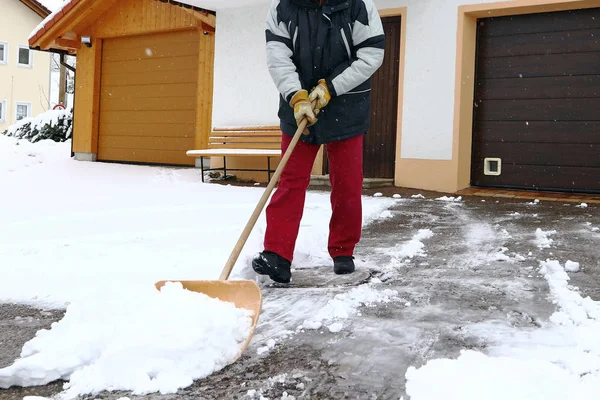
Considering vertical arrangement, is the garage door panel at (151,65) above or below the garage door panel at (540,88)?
above

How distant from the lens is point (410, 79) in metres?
8.00

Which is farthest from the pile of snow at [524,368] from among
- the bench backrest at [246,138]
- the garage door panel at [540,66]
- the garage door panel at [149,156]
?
the garage door panel at [149,156]

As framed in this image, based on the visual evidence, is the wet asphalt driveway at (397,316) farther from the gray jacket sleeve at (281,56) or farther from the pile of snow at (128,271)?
the gray jacket sleeve at (281,56)

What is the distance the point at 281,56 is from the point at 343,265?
1064 millimetres

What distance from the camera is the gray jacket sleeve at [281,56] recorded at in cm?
292

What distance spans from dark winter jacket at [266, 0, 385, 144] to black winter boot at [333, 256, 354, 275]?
23.4 inches

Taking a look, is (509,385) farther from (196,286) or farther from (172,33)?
(172,33)

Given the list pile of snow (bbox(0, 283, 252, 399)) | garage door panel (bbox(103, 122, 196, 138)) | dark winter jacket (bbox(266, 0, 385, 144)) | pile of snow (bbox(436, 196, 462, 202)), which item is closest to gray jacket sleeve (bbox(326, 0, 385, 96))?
dark winter jacket (bbox(266, 0, 385, 144))

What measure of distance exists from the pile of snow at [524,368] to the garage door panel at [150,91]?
974 centimetres

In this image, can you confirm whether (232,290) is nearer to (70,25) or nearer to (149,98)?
(149,98)

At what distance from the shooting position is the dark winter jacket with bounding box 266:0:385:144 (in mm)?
2932

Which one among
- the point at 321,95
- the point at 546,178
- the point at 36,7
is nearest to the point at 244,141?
the point at 546,178

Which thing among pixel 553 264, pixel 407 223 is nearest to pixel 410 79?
pixel 407 223

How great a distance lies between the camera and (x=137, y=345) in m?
1.71
